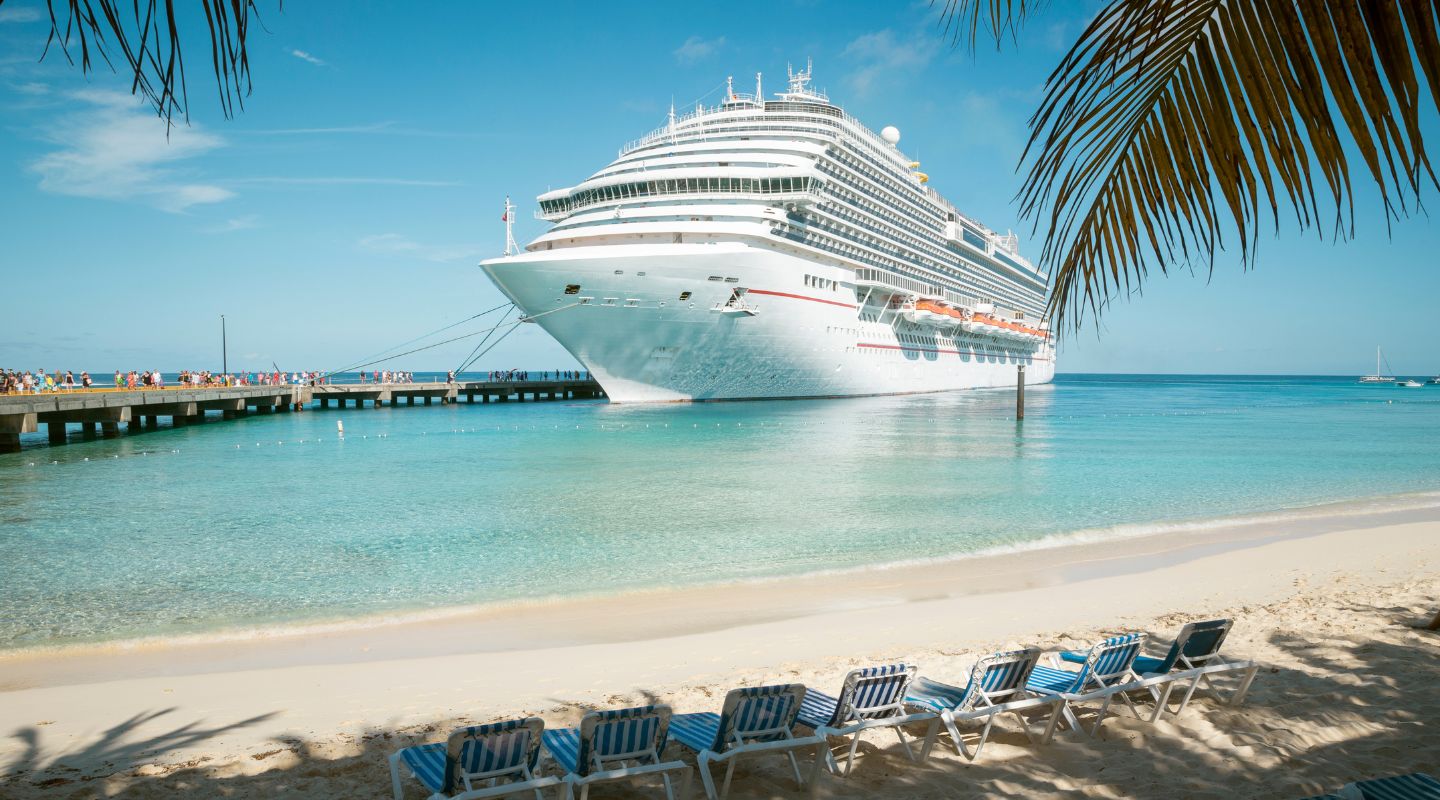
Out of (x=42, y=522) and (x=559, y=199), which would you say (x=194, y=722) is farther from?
(x=559, y=199)

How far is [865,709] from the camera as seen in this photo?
4664 millimetres

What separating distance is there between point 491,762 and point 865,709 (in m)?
1.98

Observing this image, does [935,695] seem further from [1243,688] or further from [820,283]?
[820,283]

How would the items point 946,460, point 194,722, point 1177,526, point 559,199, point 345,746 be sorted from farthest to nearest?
point 559,199, point 946,460, point 1177,526, point 194,722, point 345,746

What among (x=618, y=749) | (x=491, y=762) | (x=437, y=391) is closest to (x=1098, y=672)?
(x=618, y=749)

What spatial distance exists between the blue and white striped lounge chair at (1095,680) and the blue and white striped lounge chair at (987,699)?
88 millimetres

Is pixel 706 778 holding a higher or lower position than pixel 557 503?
higher

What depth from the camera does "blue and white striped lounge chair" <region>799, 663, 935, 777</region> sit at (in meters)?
4.54

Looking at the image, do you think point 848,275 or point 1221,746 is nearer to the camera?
point 1221,746

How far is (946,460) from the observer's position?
869 inches

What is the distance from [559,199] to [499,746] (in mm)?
35187

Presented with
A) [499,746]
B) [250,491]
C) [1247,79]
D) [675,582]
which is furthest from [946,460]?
[1247,79]

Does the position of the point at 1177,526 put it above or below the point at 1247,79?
below

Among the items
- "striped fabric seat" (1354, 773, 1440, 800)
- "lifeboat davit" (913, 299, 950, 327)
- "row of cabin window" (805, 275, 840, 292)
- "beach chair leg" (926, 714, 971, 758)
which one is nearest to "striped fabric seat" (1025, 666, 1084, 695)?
"beach chair leg" (926, 714, 971, 758)
